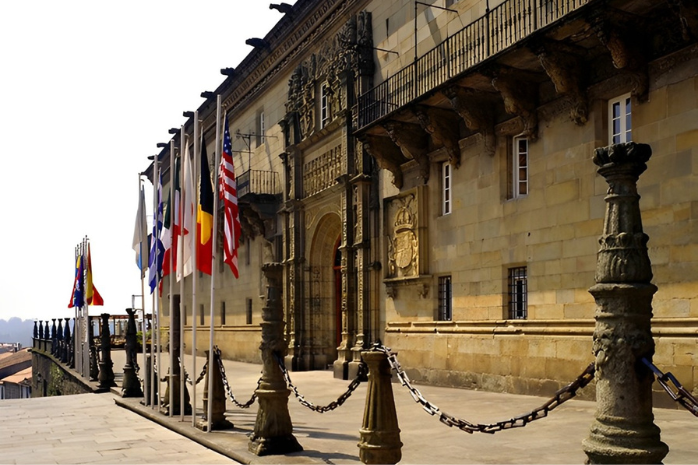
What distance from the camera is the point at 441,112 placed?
16.3 meters

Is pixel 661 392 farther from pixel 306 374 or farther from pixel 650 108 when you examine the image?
pixel 306 374

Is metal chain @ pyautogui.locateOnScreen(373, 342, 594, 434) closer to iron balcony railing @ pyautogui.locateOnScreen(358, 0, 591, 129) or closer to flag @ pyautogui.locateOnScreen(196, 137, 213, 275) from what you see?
flag @ pyautogui.locateOnScreen(196, 137, 213, 275)

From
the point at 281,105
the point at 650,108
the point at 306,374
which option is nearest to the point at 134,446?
the point at 650,108

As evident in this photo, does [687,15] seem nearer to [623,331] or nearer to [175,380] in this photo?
[623,331]

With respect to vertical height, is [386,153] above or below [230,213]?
above

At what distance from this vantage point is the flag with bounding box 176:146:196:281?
1244 cm

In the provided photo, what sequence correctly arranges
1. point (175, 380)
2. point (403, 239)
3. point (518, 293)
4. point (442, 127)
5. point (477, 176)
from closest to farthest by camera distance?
point (175, 380), point (518, 293), point (477, 176), point (442, 127), point (403, 239)

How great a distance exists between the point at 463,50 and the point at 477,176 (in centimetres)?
265

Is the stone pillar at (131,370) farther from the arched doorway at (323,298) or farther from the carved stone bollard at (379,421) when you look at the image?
the carved stone bollard at (379,421)

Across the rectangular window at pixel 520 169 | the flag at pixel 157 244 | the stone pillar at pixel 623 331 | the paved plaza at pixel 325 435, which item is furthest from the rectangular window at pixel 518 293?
the stone pillar at pixel 623 331

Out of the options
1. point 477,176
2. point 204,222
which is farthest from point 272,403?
point 477,176

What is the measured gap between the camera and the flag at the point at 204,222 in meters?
11.8

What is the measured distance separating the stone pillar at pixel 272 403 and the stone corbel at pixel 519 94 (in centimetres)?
683

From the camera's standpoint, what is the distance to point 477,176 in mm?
15648
